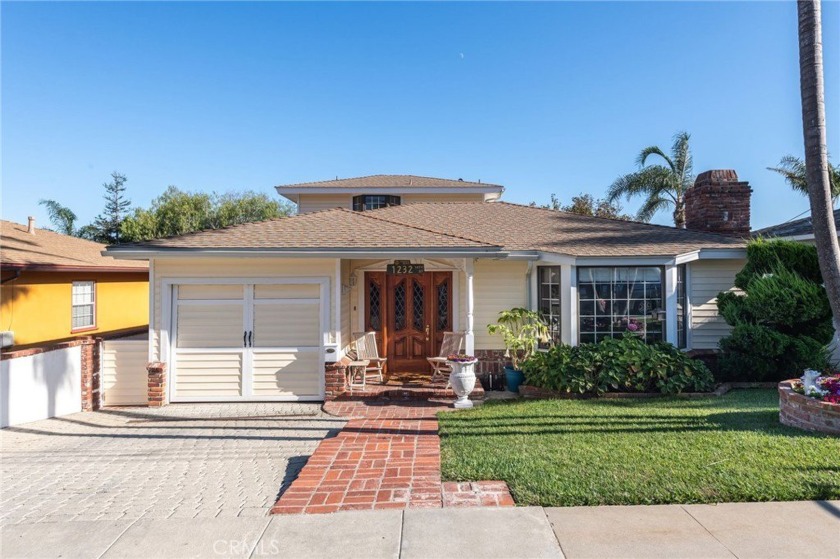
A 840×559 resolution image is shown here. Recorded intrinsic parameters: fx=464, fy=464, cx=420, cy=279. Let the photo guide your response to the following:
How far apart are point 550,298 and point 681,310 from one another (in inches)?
102

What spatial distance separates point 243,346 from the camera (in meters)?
8.39

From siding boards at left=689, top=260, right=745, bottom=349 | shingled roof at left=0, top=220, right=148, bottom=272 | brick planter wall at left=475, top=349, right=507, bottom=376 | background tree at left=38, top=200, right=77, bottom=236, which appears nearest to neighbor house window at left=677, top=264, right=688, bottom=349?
siding boards at left=689, top=260, right=745, bottom=349

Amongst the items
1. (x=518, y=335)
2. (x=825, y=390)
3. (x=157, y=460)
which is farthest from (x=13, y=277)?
(x=825, y=390)

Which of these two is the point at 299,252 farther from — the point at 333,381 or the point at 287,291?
the point at 333,381

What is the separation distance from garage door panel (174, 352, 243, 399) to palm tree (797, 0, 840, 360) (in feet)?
28.7

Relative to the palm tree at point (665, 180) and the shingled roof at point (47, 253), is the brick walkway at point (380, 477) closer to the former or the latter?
the shingled roof at point (47, 253)

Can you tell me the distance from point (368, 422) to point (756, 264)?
7588 millimetres

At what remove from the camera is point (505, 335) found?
8.92 metres

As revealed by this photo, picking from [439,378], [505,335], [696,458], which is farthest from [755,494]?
[439,378]

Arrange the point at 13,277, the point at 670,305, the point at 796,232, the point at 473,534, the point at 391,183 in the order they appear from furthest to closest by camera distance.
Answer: the point at 391,183, the point at 796,232, the point at 13,277, the point at 670,305, the point at 473,534

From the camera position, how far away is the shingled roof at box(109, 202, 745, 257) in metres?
8.05

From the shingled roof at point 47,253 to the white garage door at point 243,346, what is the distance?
4.17 m

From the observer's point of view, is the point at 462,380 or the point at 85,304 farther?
the point at 85,304

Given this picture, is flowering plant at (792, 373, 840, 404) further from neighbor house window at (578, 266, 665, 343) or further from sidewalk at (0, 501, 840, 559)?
neighbor house window at (578, 266, 665, 343)
